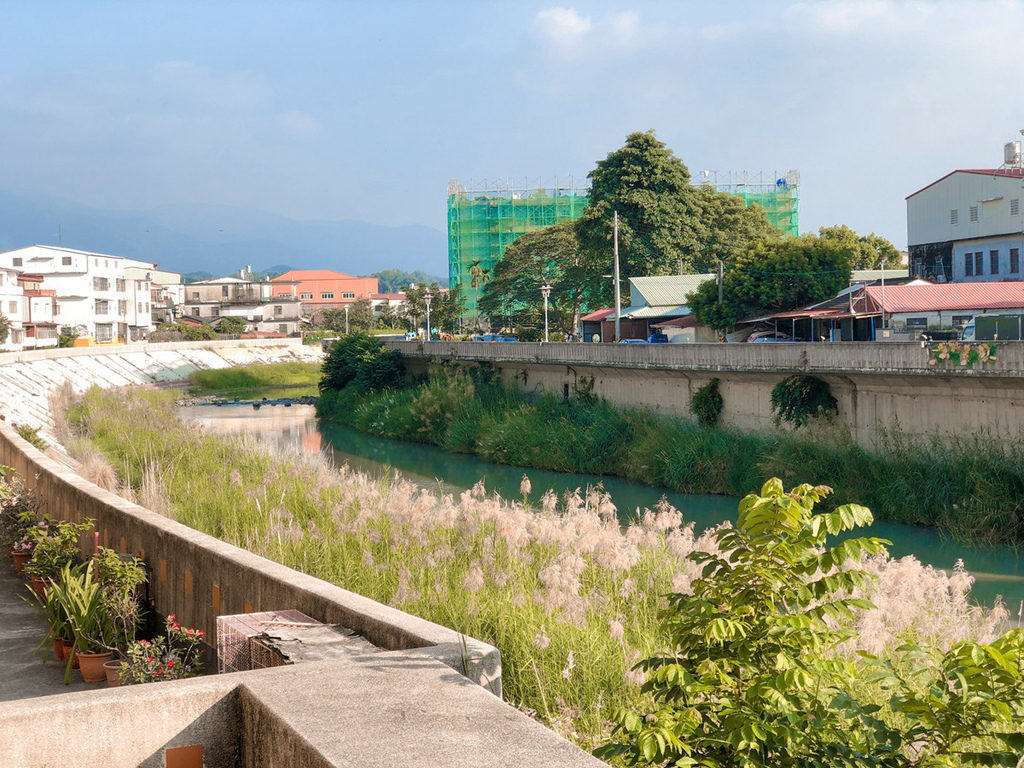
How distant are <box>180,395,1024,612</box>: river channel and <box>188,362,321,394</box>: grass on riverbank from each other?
13559mm

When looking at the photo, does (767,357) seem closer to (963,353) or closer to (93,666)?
(963,353)

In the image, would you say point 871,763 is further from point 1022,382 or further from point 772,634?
point 1022,382

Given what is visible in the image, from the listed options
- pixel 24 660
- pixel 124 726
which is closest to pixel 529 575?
pixel 24 660

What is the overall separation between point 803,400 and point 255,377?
2291 inches

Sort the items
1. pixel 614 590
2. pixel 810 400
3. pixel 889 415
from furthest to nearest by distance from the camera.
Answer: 1. pixel 810 400
2. pixel 889 415
3. pixel 614 590

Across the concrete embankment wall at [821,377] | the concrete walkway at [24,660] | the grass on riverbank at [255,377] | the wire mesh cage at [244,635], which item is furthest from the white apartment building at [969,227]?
the wire mesh cage at [244,635]

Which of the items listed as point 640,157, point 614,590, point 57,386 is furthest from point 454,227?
point 614,590

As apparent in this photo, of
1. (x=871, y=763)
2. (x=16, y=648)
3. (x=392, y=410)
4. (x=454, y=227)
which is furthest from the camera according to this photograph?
(x=454, y=227)

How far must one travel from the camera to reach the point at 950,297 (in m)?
40.4

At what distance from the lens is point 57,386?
5234cm

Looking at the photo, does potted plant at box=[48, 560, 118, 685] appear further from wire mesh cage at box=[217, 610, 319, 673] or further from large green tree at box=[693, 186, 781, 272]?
large green tree at box=[693, 186, 781, 272]

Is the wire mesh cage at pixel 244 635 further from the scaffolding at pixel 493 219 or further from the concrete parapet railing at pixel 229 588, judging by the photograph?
the scaffolding at pixel 493 219

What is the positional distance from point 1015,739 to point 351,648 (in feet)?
9.91

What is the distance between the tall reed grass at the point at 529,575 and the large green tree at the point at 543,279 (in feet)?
201
